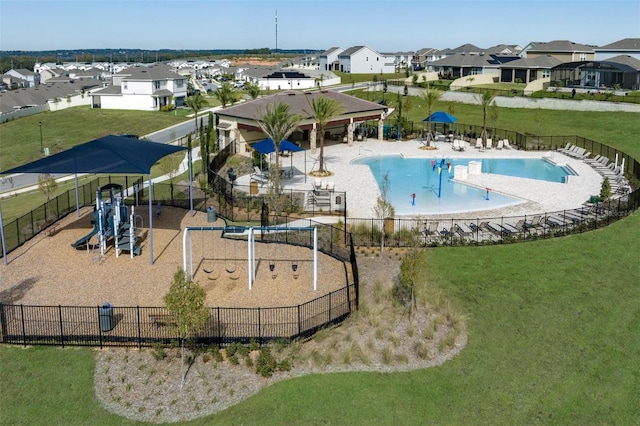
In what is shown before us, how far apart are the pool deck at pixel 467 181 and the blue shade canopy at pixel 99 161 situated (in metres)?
11.8

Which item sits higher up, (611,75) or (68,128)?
(611,75)

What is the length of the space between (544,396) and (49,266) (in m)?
19.5

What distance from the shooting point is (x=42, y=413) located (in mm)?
15109

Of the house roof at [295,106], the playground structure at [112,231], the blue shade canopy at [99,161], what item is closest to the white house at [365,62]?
the house roof at [295,106]

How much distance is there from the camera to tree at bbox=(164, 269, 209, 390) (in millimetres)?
16188

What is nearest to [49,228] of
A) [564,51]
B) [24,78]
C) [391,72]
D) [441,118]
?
[441,118]

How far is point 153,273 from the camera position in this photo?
23.5 m

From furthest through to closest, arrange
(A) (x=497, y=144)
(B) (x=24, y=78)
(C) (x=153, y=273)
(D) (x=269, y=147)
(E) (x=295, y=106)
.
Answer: (B) (x=24, y=78) → (A) (x=497, y=144) → (E) (x=295, y=106) → (D) (x=269, y=147) → (C) (x=153, y=273)

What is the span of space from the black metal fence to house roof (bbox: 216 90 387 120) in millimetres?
29100

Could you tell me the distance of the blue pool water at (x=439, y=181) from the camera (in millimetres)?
34831

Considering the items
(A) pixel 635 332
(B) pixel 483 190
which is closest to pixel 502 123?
(B) pixel 483 190

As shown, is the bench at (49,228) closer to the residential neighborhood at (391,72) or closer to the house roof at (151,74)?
the residential neighborhood at (391,72)

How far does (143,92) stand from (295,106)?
49982mm

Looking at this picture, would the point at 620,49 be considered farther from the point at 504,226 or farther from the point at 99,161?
the point at 99,161
